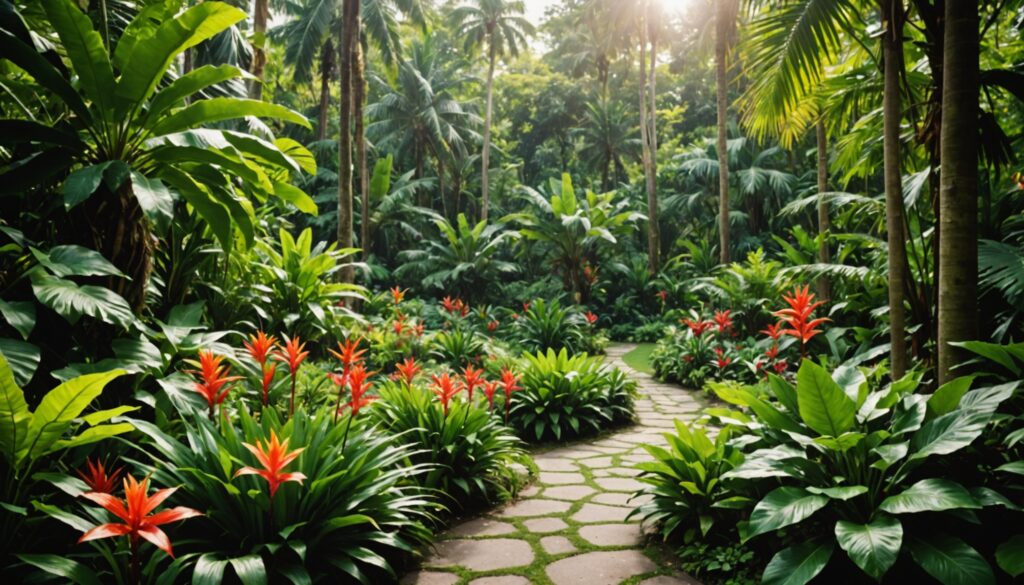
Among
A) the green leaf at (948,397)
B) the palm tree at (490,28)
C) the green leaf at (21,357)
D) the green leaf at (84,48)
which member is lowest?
the green leaf at (948,397)

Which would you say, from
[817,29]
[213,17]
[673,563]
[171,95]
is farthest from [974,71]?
[171,95]

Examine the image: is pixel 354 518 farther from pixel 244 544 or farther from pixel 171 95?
pixel 171 95

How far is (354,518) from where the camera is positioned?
86.7 inches

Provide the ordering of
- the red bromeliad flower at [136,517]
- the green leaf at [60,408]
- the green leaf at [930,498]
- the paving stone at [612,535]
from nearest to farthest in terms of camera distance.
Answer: the red bromeliad flower at [136,517] → the green leaf at [930,498] → the green leaf at [60,408] → the paving stone at [612,535]

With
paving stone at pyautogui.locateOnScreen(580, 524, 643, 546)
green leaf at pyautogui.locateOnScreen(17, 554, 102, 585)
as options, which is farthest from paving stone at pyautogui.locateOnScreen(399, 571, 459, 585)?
green leaf at pyautogui.locateOnScreen(17, 554, 102, 585)

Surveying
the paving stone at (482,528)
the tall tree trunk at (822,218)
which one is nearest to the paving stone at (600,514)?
the paving stone at (482,528)

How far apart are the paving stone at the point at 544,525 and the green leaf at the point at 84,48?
2932 millimetres

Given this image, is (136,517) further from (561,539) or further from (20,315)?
(561,539)

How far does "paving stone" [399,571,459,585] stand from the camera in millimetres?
2402

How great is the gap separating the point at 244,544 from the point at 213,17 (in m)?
2.41

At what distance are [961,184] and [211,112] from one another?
351 cm

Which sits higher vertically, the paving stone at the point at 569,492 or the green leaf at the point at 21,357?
the green leaf at the point at 21,357

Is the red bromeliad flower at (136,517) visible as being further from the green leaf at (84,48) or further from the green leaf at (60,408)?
Result: the green leaf at (84,48)

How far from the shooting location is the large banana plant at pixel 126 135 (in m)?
2.70
